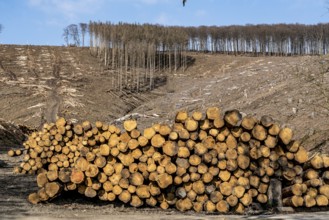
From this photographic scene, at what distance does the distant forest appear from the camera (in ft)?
192

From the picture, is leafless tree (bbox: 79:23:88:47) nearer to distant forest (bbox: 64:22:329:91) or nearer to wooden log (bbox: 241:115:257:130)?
distant forest (bbox: 64:22:329:91)

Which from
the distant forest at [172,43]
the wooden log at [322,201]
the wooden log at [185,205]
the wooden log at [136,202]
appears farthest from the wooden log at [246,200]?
the distant forest at [172,43]

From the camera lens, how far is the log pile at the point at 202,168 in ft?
27.3

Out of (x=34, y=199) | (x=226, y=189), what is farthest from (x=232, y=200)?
(x=34, y=199)

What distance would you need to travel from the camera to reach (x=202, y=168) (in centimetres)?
841

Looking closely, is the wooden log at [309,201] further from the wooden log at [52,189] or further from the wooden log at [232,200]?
the wooden log at [52,189]

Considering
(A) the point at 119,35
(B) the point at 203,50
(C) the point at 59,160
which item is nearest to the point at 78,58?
(A) the point at 119,35

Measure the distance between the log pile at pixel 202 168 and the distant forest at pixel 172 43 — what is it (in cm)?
3426

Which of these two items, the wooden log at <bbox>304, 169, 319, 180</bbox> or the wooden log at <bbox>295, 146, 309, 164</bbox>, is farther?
the wooden log at <bbox>295, 146, 309, 164</bbox>

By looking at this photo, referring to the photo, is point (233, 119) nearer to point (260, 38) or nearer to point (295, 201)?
point (295, 201)

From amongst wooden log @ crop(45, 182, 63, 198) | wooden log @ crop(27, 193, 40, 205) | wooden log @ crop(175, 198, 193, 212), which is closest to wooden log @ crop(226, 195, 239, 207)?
wooden log @ crop(175, 198, 193, 212)

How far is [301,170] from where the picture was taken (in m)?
8.34

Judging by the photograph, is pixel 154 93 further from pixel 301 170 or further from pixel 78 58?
pixel 301 170

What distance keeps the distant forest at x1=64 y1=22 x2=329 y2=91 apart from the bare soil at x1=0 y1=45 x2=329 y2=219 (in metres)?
2.57
